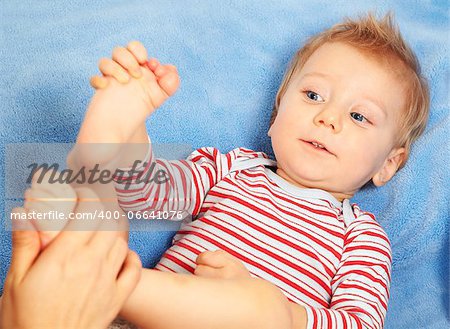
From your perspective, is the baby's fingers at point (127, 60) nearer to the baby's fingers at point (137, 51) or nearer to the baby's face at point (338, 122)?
the baby's fingers at point (137, 51)

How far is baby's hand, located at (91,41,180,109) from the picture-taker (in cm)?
103

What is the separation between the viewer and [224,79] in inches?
56.6

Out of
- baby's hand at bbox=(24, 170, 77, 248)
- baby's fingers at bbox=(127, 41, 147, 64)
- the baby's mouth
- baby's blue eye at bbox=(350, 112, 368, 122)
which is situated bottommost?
baby's hand at bbox=(24, 170, 77, 248)

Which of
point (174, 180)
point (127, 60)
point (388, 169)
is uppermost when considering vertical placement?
point (127, 60)

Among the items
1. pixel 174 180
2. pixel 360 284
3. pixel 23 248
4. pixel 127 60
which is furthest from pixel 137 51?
pixel 360 284

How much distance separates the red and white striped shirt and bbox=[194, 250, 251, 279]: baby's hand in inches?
4.5

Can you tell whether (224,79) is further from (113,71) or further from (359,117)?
(113,71)

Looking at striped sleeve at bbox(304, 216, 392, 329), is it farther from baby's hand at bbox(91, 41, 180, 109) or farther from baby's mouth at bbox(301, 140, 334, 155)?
baby's hand at bbox(91, 41, 180, 109)

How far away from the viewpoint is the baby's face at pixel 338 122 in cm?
122

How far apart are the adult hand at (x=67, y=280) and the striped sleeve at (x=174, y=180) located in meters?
0.26

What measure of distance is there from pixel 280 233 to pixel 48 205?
1.53 ft

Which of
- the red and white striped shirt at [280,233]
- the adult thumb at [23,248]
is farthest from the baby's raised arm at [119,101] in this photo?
the adult thumb at [23,248]

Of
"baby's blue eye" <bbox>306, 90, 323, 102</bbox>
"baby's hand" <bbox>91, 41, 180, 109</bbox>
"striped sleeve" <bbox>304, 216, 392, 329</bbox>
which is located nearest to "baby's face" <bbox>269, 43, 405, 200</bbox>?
"baby's blue eye" <bbox>306, 90, 323, 102</bbox>

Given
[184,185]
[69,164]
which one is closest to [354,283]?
[184,185]
